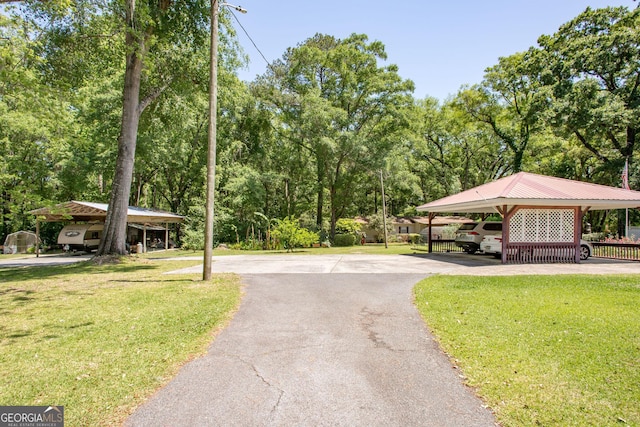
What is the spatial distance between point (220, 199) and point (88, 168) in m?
10.1

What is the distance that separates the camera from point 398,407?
3045mm

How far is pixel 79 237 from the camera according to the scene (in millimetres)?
21844

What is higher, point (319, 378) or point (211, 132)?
point (211, 132)

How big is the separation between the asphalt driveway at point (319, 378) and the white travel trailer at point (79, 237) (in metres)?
20.8

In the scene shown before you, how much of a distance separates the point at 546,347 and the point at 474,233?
14.0 meters

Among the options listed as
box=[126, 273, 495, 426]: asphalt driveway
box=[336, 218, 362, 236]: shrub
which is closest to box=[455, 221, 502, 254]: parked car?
box=[336, 218, 362, 236]: shrub

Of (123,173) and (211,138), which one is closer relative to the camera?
(211,138)

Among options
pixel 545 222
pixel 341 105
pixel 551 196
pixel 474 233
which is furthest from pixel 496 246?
pixel 341 105

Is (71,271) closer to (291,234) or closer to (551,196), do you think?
(291,234)

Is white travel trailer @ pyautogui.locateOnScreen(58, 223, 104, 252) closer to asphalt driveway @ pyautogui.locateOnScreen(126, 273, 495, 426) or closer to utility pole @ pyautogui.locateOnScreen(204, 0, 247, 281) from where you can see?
utility pole @ pyautogui.locateOnScreen(204, 0, 247, 281)

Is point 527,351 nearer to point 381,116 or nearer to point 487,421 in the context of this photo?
point 487,421

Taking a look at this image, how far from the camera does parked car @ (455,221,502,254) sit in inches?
653

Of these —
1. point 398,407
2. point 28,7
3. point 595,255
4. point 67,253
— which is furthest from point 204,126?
point 398,407

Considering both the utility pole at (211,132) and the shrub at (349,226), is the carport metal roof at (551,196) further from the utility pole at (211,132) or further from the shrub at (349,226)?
the shrub at (349,226)
